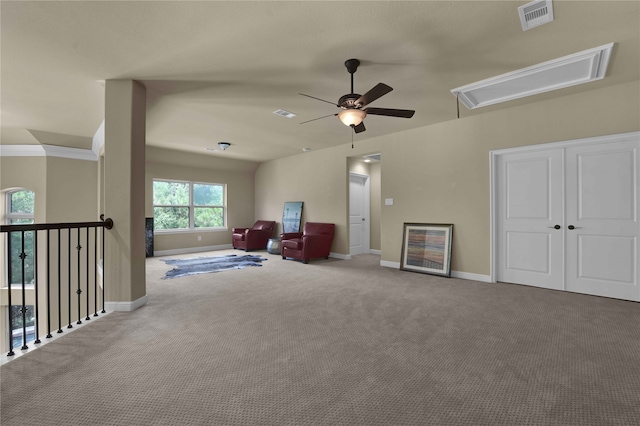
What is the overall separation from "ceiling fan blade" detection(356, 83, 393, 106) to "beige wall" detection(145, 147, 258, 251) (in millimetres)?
6039

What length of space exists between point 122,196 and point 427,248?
183 inches

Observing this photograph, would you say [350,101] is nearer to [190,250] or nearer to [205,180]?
[205,180]

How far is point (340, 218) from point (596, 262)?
444 centimetres

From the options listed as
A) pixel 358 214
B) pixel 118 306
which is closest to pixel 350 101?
pixel 118 306

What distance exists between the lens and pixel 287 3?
7.45ft

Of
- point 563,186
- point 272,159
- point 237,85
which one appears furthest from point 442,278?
point 272,159

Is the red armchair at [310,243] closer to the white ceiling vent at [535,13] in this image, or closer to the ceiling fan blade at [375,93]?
the ceiling fan blade at [375,93]

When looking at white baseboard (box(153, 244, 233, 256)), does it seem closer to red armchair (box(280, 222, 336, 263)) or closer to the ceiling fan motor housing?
red armchair (box(280, 222, 336, 263))

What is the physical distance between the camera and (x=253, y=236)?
8219 mm

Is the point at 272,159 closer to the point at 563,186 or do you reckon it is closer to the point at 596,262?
the point at 563,186

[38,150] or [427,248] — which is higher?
[38,150]

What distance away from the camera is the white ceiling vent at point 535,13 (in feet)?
7.53

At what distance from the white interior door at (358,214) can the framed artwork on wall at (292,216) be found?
4.50 feet

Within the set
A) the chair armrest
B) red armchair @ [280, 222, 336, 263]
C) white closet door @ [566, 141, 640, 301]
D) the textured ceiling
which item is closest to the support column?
the textured ceiling
